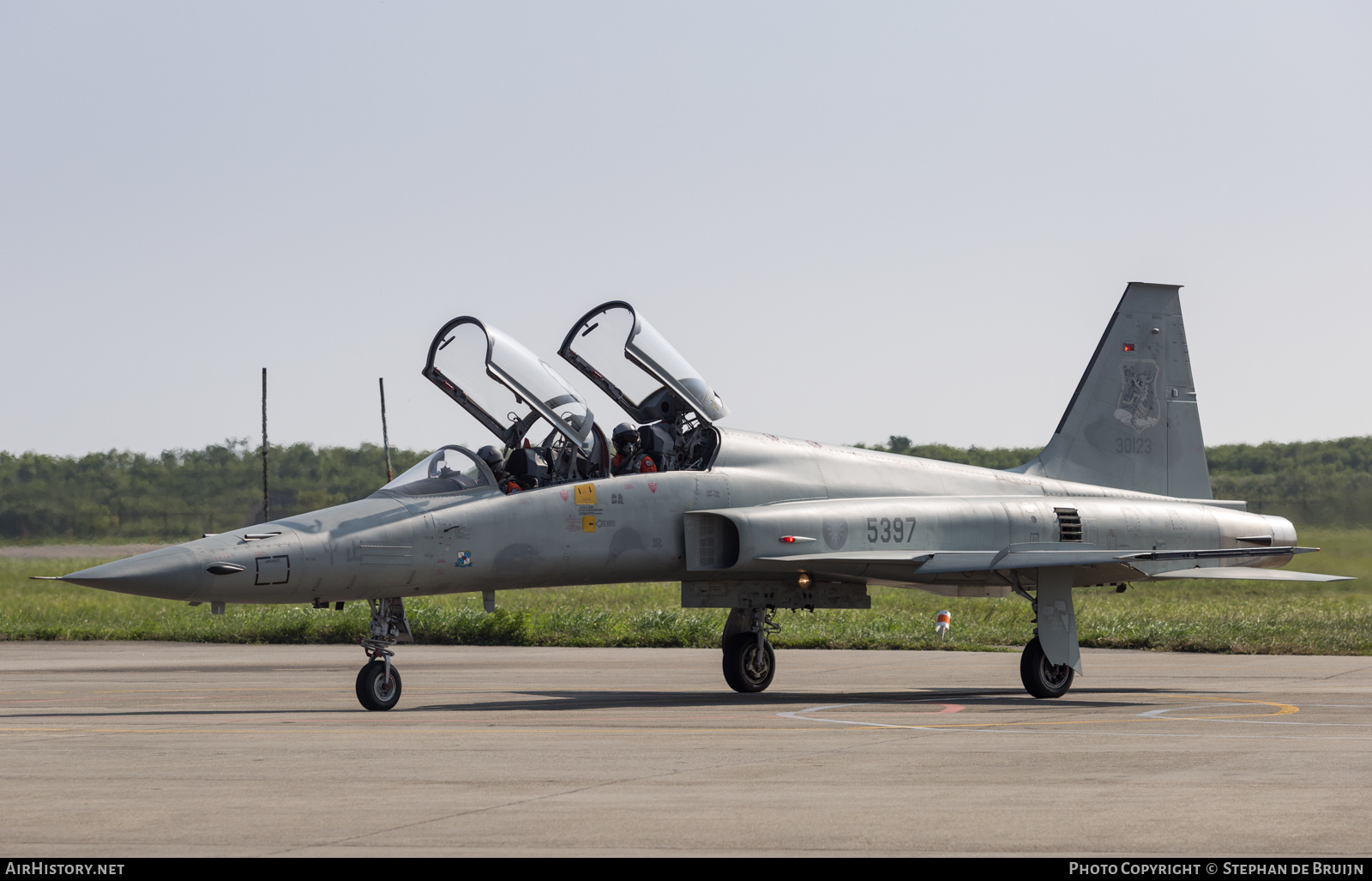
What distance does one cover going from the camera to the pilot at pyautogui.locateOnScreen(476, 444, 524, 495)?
1538 cm

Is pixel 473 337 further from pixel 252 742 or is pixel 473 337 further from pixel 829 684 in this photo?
pixel 829 684

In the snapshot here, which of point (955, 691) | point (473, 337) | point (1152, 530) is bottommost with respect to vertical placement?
point (955, 691)

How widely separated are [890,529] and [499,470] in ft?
15.9

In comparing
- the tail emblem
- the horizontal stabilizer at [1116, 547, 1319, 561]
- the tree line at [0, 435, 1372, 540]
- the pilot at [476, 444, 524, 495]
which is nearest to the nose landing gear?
the pilot at [476, 444, 524, 495]

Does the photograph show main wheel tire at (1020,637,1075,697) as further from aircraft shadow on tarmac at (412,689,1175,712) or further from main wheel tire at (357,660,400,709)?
main wheel tire at (357,660,400,709)

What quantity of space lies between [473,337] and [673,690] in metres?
5.43

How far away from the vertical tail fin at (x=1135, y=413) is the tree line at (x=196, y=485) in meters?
17.0

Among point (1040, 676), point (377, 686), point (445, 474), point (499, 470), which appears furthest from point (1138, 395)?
point (377, 686)

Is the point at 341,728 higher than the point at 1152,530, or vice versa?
the point at 1152,530

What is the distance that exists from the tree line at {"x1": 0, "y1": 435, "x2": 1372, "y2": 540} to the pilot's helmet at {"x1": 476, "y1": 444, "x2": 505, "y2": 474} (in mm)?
24702

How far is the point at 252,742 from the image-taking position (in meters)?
11.7
